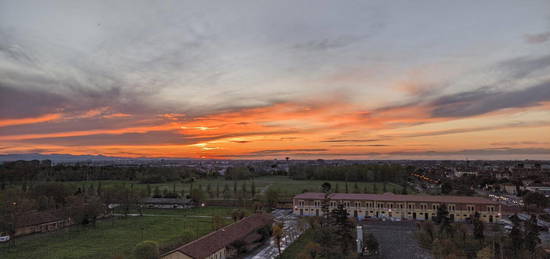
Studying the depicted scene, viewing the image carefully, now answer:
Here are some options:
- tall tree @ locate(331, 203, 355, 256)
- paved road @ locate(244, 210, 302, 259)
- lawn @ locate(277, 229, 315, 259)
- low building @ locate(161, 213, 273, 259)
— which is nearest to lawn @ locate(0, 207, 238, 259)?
low building @ locate(161, 213, 273, 259)

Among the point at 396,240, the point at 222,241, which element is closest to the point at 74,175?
the point at 222,241

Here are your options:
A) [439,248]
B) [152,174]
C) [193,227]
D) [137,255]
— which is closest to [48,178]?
[152,174]

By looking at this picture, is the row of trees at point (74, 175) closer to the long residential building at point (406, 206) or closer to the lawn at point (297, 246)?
the long residential building at point (406, 206)

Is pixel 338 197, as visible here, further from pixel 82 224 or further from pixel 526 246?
pixel 82 224

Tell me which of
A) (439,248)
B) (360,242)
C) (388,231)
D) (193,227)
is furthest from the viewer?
(193,227)

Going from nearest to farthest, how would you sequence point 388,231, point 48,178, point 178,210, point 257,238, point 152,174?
1. point 257,238
2. point 388,231
3. point 178,210
4. point 48,178
5. point 152,174

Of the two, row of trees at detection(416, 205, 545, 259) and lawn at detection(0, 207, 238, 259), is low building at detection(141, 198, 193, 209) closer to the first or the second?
lawn at detection(0, 207, 238, 259)

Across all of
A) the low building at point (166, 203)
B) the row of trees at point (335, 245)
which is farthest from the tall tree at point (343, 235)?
the low building at point (166, 203)
